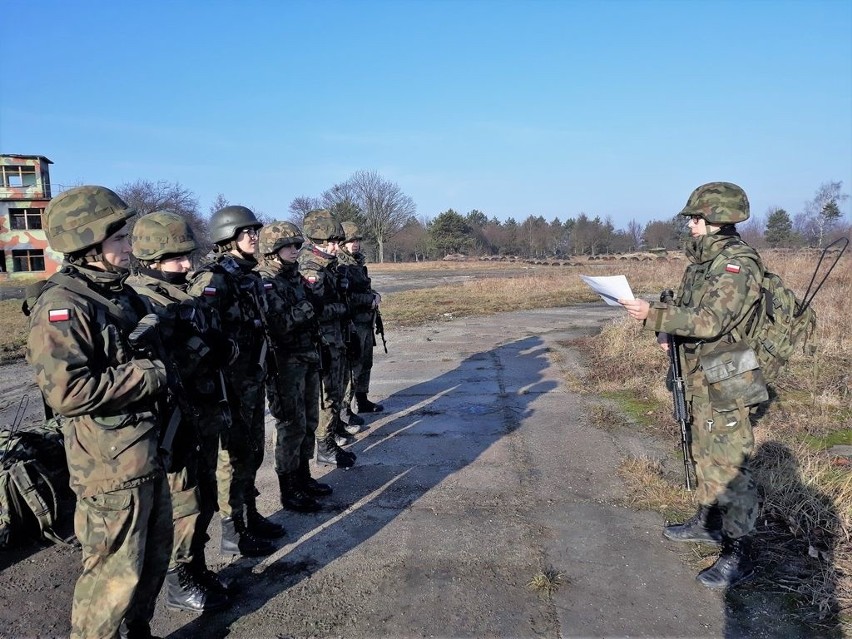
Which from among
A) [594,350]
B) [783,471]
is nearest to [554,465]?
[783,471]

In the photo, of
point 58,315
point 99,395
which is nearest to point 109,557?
point 99,395

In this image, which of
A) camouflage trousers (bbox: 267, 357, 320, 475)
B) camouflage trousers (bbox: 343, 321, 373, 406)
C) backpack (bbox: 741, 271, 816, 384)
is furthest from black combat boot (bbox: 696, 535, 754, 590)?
camouflage trousers (bbox: 343, 321, 373, 406)

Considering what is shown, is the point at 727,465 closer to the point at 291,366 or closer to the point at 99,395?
the point at 291,366

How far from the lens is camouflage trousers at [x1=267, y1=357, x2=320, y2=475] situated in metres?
4.06

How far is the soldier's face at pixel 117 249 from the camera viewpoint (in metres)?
2.40

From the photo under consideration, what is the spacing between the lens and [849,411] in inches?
222

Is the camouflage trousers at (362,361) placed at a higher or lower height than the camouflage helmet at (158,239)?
lower

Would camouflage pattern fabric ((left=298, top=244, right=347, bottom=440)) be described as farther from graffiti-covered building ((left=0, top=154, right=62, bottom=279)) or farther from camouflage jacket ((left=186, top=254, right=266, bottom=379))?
graffiti-covered building ((left=0, top=154, right=62, bottom=279))

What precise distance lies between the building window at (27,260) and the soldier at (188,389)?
127ft

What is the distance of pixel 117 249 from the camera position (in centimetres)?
245

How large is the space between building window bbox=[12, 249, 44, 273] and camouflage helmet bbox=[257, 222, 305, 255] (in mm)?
37930

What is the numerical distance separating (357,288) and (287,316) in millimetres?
2396

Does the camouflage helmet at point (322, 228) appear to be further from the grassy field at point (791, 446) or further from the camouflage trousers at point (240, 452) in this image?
the grassy field at point (791, 446)

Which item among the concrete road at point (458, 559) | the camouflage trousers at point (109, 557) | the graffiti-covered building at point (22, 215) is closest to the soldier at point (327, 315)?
the concrete road at point (458, 559)
